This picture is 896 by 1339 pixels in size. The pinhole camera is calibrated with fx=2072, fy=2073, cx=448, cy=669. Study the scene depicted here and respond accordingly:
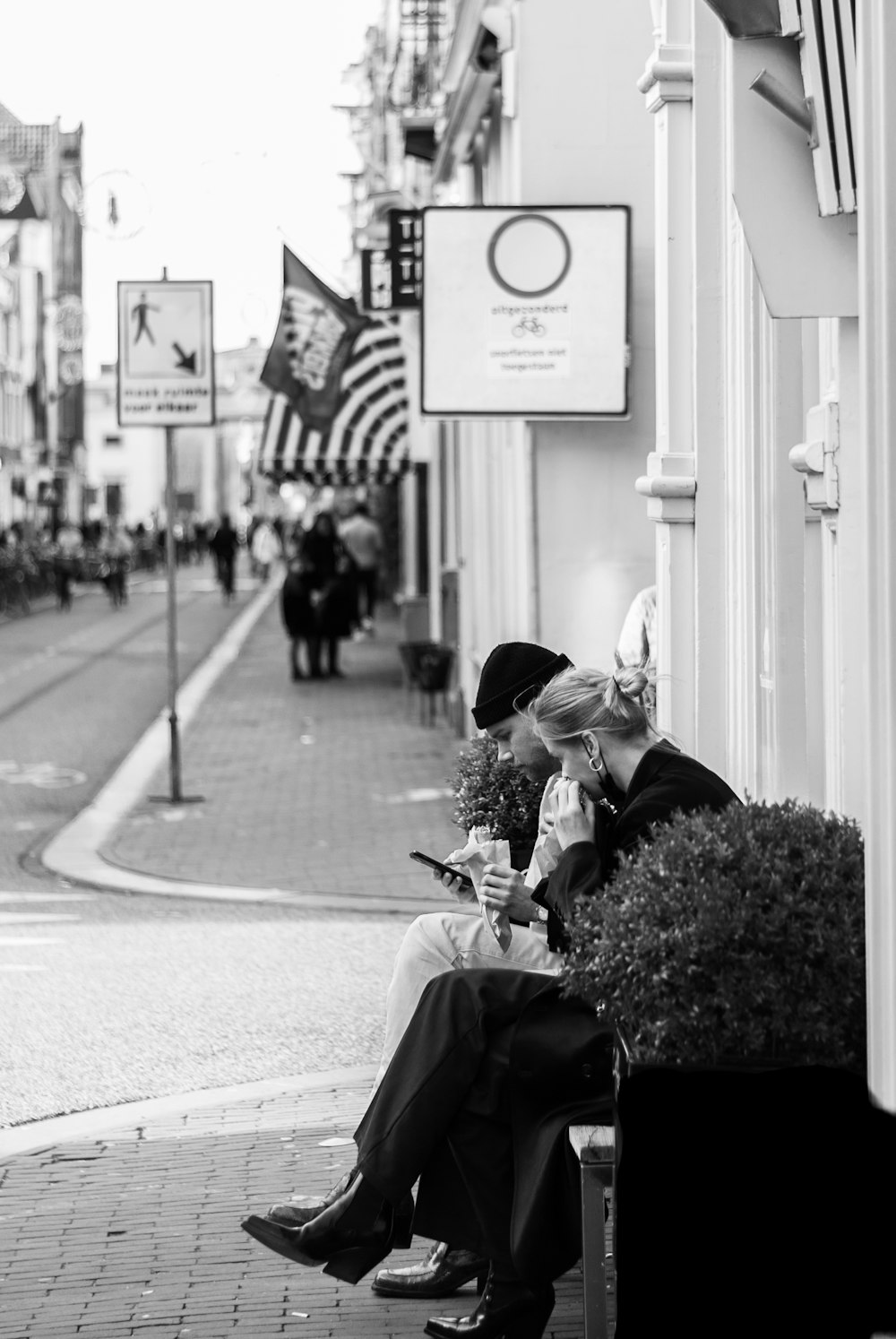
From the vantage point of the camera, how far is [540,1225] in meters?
4.04

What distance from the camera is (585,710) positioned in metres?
4.53

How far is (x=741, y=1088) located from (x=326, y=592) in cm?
1973

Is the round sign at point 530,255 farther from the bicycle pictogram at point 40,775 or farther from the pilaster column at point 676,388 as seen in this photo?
the bicycle pictogram at point 40,775

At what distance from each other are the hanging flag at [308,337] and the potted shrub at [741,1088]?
50.1 ft

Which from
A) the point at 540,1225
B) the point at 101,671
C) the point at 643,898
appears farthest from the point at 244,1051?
the point at 101,671

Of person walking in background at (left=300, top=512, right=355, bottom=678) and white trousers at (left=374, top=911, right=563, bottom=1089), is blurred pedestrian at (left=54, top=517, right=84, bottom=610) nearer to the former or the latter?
person walking in background at (left=300, top=512, right=355, bottom=678)

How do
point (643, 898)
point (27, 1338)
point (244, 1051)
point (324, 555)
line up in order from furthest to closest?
1. point (324, 555)
2. point (244, 1051)
3. point (27, 1338)
4. point (643, 898)

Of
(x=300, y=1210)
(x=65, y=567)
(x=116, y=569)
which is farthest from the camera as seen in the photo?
(x=116, y=569)

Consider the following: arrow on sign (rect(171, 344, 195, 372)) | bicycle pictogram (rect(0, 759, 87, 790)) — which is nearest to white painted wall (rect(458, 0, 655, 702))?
arrow on sign (rect(171, 344, 195, 372))

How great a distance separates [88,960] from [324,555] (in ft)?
50.8

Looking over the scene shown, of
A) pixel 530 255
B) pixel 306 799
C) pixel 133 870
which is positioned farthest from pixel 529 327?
pixel 306 799

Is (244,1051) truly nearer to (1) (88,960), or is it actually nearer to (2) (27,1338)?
(1) (88,960)

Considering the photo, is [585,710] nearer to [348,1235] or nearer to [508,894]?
[508,894]

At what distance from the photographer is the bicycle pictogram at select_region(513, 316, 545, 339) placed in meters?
11.5
